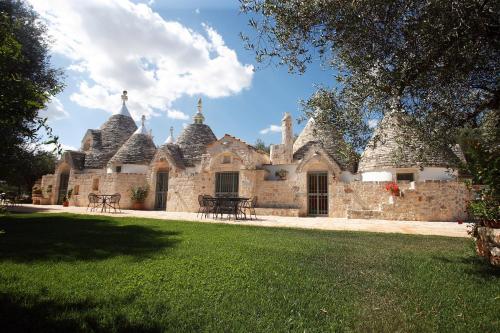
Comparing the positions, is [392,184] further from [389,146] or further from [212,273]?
[212,273]

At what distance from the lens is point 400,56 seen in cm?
503

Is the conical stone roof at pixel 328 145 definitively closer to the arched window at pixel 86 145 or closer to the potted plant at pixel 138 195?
the potted plant at pixel 138 195

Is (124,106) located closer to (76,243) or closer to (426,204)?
(76,243)

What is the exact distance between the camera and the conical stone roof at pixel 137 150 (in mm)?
21906

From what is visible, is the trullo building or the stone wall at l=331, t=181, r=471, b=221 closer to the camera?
the stone wall at l=331, t=181, r=471, b=221

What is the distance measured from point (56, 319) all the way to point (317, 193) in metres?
15.0

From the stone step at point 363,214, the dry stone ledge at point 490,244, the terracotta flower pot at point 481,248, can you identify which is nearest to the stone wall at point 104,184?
the stone step at point 363,214

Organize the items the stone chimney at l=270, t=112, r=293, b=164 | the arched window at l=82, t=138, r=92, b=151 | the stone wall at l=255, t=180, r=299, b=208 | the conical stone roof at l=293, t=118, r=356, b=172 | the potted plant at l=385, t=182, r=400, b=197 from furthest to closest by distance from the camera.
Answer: the arched window at l=82, t=138, r=92, b=151, the stone chimney at l=270, t=112, r=293, b=164, the stone wall at l=255, t=180, r=299, b=208, the potted plant at l=385, t=182, r=400, b=197, the conical stone roof at l=293, t=118, r=356, b=172

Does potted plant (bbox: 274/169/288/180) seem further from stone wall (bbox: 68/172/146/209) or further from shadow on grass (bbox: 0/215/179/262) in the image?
shadow on grass (bbox: 0/215/179/262)

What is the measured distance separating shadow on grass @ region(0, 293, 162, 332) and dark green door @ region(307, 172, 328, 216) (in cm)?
1455

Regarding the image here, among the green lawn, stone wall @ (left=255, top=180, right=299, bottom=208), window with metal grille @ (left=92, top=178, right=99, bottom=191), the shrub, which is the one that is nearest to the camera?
Answer: the green lawn

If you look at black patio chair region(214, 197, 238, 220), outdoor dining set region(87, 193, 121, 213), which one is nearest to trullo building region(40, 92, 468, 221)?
outdoor dining set region(87, 193, 121, 213)

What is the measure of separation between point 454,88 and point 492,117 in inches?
88.3

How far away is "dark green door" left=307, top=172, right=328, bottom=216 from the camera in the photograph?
16547 millimetres
